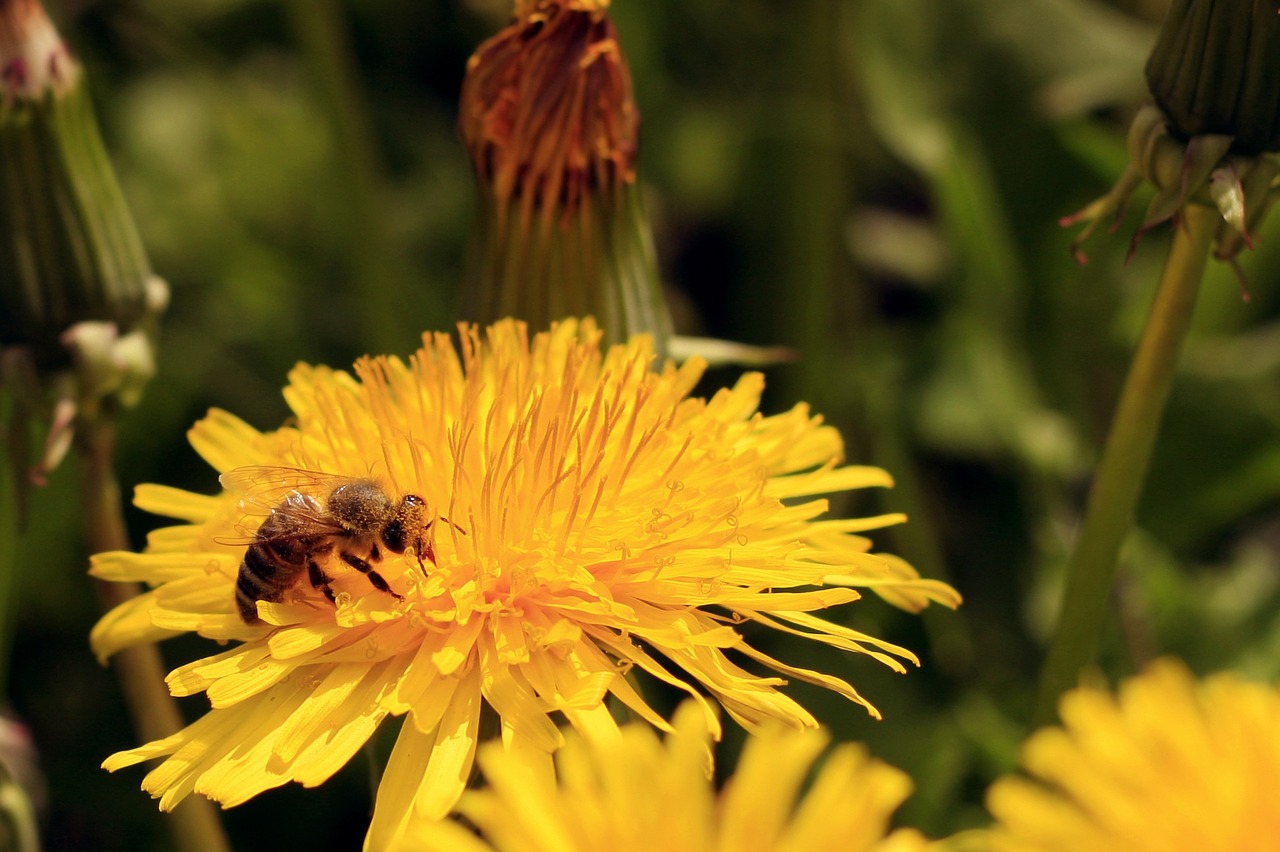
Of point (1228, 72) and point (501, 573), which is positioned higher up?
point (1228, 72)

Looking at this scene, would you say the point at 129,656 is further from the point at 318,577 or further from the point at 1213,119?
the point at 1213,119

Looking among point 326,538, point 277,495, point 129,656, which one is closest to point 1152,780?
point 326,538

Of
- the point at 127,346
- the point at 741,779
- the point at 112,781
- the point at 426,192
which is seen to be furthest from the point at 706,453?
the point at 426,192

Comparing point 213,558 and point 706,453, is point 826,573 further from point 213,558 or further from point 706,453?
point 213,558

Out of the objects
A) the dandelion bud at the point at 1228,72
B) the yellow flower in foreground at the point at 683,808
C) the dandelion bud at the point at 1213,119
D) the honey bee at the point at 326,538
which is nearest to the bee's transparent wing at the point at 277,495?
the honey bee at the point at 326,538

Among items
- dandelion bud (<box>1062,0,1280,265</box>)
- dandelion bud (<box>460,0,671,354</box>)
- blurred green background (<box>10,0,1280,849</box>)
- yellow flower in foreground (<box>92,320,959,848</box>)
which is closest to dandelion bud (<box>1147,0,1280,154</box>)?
dandelion bud (<box>1062,0,1280,265</box>)

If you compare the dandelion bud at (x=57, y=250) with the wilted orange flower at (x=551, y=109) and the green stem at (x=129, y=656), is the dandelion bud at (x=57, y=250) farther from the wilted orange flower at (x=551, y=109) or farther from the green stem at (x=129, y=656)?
the wilted orange flower at (x=551, y=109)

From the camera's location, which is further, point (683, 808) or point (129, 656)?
point (129, 656)

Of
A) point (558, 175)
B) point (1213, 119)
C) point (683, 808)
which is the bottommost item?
point (683, 808)
